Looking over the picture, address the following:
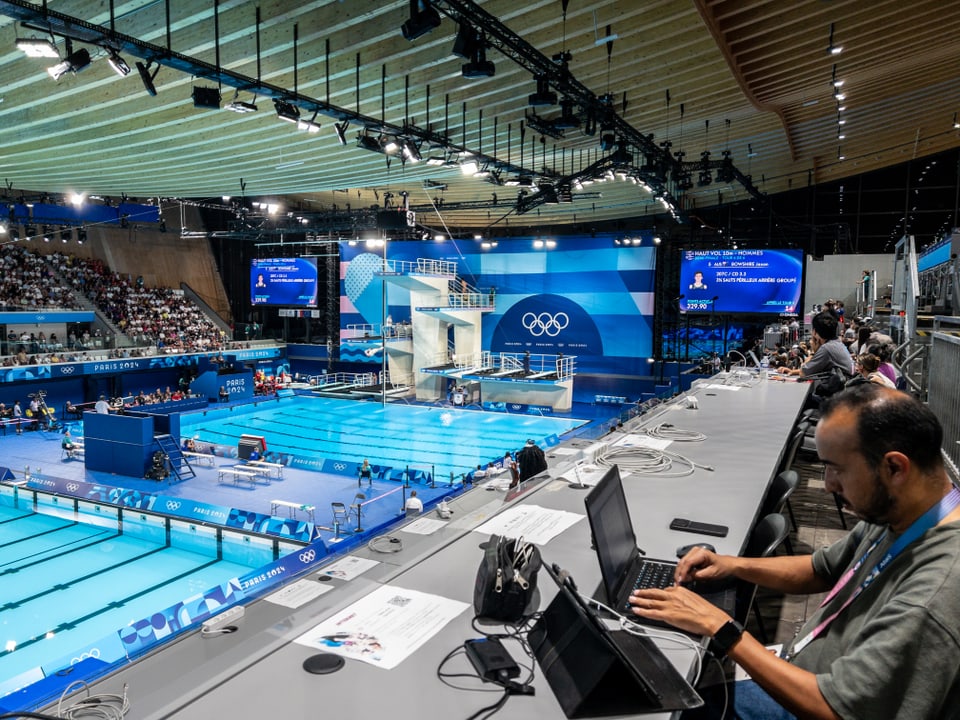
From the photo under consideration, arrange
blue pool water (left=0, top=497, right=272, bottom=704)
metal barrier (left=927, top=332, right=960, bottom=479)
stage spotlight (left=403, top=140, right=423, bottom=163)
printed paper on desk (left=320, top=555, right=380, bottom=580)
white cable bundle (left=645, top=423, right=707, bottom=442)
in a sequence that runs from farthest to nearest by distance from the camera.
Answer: stage spotlight (left=403, top=140, right=423, bottom=163)
blue pool water (left=0, top=497, right=272, bottom=704)
white cable bundle (left=645, top=423, right=707, bottom=442)
metal barrier (left=927, top=332, right=960, bottom=479)
printed paper on desk (left=320, top=555, right=380, bottom=580)

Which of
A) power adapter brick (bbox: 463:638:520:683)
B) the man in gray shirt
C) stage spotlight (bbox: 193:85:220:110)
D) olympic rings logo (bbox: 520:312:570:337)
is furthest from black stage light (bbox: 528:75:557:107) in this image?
olympic rings logo (bbox: 520:312:570:337)

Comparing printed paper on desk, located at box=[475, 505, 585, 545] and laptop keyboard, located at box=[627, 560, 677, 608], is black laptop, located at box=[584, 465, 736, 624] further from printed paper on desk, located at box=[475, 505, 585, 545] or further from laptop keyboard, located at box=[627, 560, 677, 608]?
printed paper on desk, located at box=[475, 505, 585, 545]

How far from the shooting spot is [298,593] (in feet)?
6.61

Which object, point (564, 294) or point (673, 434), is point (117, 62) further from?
point (564, 294)

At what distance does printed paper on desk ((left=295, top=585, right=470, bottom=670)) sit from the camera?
1631 millimetres

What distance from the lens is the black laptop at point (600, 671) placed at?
4.51ft

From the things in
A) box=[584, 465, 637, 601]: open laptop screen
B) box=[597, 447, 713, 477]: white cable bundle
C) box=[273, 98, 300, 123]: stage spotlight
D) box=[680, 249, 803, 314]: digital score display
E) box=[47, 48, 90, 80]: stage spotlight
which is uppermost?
box=[273, 98, 300, 123]: stage spotlight

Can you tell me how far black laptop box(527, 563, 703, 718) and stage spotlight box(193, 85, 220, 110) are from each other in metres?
7.67

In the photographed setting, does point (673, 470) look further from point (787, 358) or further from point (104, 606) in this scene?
point (104, 606)

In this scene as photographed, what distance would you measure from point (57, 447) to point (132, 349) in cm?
709

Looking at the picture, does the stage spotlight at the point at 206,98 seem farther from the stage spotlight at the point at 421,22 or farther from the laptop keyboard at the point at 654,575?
the laptop keyboard at the point at 654,575

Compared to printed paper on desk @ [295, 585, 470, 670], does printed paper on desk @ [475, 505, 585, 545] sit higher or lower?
higher

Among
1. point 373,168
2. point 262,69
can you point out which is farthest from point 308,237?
point 262,69

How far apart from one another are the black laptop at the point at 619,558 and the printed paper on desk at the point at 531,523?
40 cm
